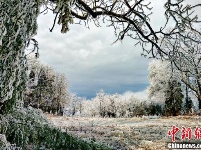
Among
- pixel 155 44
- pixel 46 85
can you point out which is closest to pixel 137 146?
pixel 155 44

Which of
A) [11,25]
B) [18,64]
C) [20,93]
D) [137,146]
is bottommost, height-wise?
[137,146]

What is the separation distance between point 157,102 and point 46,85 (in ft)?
53.4

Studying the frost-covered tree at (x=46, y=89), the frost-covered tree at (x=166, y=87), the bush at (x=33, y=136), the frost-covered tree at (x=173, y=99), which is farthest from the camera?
the frost-covered tree at (x=46, y=89)

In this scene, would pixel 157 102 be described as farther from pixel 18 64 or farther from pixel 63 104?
pixel 18 64

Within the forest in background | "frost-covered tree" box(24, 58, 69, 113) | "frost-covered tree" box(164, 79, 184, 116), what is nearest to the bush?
the forest in background

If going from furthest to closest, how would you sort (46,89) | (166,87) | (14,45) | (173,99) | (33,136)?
(46,89) < (166,87) < (173,99) < (33,136) < (14,45)

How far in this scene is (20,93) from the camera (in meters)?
4.68

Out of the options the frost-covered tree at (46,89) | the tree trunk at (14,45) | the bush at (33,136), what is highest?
the frost-covered tree at (46,89)

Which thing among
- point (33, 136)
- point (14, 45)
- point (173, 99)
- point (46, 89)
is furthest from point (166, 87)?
point (14, 45)

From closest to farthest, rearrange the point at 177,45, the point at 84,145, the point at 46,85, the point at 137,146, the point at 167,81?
the point at 177,45 < the point at 84,145 < the point at 137,146 < the point at 167,81 < the point at 46,85

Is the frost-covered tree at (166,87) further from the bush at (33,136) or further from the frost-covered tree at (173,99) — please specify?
the bush at (33,136)

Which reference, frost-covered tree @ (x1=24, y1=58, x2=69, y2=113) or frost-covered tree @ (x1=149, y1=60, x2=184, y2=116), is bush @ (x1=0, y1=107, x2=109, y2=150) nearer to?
frost-covered tree @ (x1=149, y1=60, x2=184, y2=116)

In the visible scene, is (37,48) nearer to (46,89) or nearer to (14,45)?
(14,45)

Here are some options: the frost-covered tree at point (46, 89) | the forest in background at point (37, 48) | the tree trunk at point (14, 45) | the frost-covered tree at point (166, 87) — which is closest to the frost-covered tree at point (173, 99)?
the frost-covered tree at point (166, 87)
